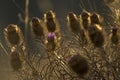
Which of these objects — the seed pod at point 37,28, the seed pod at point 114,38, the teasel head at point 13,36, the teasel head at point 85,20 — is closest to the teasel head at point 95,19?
the teasel head at point 85,20

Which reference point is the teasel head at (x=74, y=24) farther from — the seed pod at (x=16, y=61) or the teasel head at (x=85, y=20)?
the seed pod at (x=16, y=61)

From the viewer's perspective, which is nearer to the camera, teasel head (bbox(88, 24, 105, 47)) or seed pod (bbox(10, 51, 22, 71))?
teasel head (bbox(88, 24, 105, 47))

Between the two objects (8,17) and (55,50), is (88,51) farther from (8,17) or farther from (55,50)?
(8,17)

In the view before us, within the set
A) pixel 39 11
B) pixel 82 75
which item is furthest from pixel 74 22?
pixel 39 11

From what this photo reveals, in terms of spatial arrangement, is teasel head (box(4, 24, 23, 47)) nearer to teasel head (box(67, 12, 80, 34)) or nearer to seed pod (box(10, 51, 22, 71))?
seed pod (box(10, 51, 22, 71))

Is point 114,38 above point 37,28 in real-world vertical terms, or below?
below

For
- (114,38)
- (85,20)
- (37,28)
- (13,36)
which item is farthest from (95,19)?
(13,36)

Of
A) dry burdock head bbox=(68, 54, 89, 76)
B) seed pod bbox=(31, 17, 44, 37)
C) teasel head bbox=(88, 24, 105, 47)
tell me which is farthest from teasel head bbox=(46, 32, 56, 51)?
dry burdock head bbox=(68, 54, 89, 76)

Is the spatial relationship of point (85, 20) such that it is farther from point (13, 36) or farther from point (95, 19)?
point (13, 36)

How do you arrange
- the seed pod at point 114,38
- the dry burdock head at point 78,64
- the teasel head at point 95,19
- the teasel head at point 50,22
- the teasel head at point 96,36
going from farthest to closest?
the teasel head at point 50,22 < the teasel head at point 95,19 < the seed pod at point 114,38 < the teasel head at point 96,36 < the dry burdock head at point 78,64

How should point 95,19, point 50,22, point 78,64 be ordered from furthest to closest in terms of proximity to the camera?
point 50,22 < point 95,19 < point 78,64
